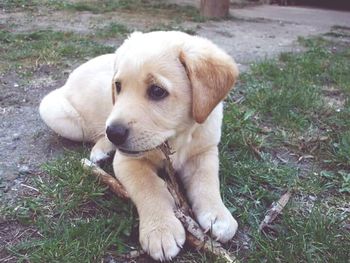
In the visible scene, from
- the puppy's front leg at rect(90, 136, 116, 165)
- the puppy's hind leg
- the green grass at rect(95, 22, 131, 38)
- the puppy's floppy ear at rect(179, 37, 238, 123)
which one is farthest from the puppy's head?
the green grass at rect(95, 22, 131, 38)

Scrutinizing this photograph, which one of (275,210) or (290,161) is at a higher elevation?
(275,210)

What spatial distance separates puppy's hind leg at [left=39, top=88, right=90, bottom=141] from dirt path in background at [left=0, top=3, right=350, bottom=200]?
83 millimetres

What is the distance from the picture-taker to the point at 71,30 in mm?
6328

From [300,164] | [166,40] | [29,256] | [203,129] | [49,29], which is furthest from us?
[49,29]

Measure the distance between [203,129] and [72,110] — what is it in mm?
934

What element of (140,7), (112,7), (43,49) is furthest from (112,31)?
(140,7)

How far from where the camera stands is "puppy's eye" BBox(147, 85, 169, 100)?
2.00 m

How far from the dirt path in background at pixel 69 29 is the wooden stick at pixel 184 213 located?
1.45 feet

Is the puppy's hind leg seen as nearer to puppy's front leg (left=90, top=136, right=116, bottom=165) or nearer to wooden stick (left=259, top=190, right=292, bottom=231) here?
puppy's front leg (left=90, top=136, right=116, bottom=165)

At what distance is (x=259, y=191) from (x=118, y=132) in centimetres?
87

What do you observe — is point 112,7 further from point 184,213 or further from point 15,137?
point 184,213

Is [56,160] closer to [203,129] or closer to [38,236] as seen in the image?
[38,236]

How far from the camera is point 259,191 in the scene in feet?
7.70

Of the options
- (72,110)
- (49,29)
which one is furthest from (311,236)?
(49,29)
